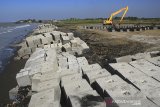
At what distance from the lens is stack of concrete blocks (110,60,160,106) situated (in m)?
4.73

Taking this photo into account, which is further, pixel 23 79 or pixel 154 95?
pixel 23 79

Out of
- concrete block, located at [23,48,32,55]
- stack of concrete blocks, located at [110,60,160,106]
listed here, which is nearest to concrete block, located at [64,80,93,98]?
stack of concrete blocks, located at [110,60,160,106]

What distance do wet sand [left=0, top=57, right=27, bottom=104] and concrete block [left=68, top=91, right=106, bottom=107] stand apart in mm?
3514

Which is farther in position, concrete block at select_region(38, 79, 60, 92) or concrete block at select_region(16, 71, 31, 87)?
concrete block at select_region(16, 71, 31, 87)

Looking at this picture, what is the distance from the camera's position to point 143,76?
18.8 feet

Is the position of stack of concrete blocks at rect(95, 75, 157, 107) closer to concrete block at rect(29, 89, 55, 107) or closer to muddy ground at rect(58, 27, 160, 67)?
concrete block at rect(29, 89, 55, 107)

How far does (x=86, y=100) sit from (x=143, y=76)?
76.9 inches

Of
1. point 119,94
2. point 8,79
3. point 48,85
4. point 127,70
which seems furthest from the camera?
point 8,79

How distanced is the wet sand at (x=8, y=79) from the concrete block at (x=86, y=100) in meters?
3.51

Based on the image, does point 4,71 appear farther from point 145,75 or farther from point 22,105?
point 145,75

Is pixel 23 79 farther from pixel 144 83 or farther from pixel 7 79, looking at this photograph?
pixel 144 83

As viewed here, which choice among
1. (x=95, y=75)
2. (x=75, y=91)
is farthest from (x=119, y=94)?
(x=95, y=75)

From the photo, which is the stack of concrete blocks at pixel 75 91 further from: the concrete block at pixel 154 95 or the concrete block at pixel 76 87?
the concrete block at pixel 154 95

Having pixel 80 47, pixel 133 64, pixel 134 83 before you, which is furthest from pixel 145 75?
pixel 80 47
